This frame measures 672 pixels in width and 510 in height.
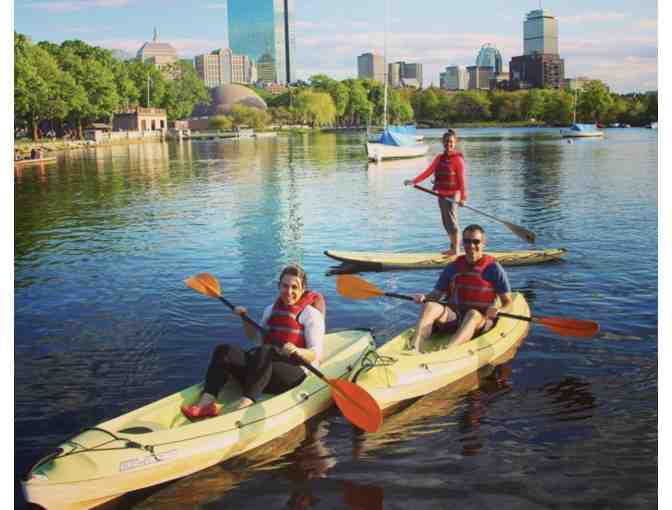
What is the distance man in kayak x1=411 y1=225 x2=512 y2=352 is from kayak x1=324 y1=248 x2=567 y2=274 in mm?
4594

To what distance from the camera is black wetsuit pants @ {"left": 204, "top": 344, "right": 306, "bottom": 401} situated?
6180mm

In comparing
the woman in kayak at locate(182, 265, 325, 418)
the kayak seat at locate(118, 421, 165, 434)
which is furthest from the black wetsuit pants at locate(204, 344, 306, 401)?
the kayak seat at locate(118, 421, 165, 434)

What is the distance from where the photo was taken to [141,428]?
223 inches

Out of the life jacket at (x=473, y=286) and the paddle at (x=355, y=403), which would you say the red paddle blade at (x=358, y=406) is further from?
the life jacket at (x=473, y=286)

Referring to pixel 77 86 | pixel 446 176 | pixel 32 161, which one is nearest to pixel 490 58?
pixel 77 86

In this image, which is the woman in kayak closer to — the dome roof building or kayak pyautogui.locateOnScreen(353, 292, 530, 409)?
kayak pyautogui.locateOnScreen(353, 292, 530, 409)

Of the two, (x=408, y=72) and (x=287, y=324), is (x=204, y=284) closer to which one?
(x=287, y=324)

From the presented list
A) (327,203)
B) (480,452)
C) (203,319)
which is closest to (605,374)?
(480,452)

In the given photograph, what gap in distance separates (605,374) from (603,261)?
5882 mm

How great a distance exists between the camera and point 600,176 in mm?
29531

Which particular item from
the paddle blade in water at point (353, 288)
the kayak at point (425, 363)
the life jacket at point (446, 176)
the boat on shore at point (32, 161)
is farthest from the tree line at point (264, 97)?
the kayak at point (425, 363)

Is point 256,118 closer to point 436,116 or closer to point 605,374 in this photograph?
point 436,116

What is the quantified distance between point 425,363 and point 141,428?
2.74 m

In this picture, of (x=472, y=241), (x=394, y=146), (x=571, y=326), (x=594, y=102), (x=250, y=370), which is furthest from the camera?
(x=594, y=102)
